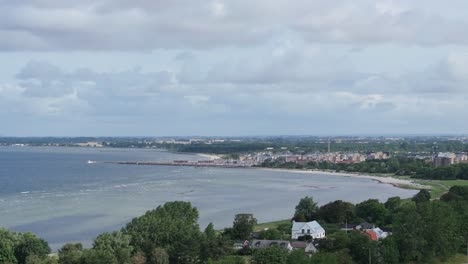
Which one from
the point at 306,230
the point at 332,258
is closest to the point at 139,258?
the point at 332,258

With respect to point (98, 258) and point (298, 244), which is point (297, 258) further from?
point (298, 244)

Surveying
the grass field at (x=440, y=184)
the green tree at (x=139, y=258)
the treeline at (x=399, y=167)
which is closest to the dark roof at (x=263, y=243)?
the green tree at (x=139, y=258)

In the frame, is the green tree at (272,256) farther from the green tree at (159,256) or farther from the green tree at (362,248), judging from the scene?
the green tree at (362,248)

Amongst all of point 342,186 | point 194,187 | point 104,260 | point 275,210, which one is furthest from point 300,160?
point 104,260

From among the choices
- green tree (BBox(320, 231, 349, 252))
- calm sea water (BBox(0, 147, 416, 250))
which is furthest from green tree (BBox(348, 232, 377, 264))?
calm sea water (BBox(0, 147, 416, 250))

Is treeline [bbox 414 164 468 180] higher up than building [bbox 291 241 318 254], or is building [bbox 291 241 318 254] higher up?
treeline [bbox 414 164 468 180]

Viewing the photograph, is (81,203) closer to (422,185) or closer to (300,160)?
(422,185)

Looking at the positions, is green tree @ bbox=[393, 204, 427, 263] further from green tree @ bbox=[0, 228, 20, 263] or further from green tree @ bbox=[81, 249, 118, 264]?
green tree @ bbox=[0, 228, 20, 263]
